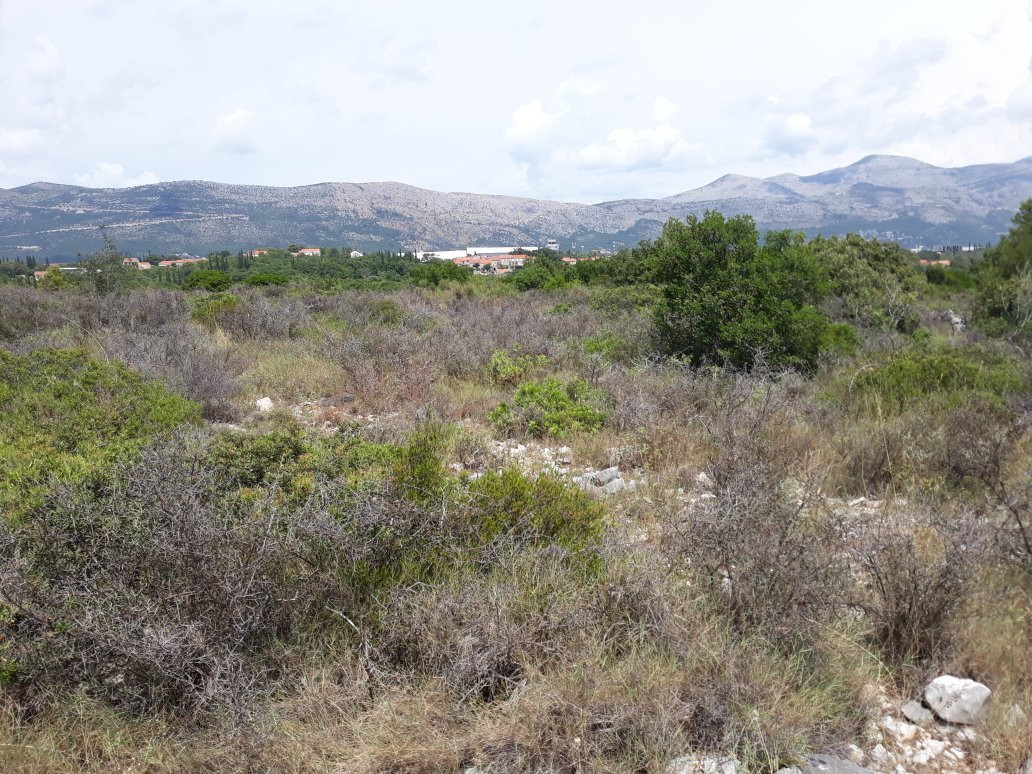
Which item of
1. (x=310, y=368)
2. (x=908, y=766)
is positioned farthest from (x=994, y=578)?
(x=310, y=368)

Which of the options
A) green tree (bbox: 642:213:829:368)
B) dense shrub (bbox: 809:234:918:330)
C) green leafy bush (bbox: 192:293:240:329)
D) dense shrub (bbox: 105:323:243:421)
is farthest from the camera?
dense shrub (bbox: 809:234:918:330)

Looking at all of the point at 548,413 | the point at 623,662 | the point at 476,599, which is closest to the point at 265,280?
the point at 548,413

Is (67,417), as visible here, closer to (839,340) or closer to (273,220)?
(839,340)

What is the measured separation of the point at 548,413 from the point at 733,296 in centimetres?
428

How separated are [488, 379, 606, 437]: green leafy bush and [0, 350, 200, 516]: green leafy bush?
303 cm

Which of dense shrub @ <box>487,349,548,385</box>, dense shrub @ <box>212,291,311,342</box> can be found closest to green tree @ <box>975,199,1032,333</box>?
dense shrub @ <box>487,349,548,385</box>

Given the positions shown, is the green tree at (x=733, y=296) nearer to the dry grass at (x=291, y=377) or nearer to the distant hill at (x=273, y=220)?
the dry grass at (x=291, y=377)

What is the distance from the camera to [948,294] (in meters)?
27.2

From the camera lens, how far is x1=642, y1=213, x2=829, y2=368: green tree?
29.8 ft

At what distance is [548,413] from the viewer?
659cm

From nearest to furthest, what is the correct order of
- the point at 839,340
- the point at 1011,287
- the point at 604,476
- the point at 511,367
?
1. the point at 604,476
2. the point at 511,367
3. the point at 839,340
4. the point at 1011,287

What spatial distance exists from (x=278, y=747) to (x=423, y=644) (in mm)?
585

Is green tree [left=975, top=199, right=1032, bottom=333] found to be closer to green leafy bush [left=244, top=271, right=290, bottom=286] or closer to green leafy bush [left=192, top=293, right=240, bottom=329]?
green leafy bush [left=192, top=293, right=240, bottom=329]

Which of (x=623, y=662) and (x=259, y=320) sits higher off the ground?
(x=259, y=320)
